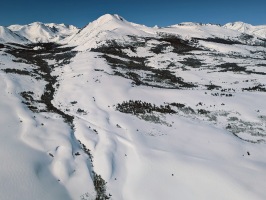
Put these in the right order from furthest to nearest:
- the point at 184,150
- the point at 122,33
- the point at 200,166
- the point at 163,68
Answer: the point at 122,33 → the point at 163,68 → the point at 184,150 → the point at 200,166

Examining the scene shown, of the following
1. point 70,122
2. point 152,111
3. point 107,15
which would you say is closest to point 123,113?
point 152,111

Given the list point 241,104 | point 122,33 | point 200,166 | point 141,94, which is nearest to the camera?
point 200,166

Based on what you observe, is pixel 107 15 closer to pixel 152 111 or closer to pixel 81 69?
pixel 81 69

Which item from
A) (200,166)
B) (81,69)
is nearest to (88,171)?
(200,166)

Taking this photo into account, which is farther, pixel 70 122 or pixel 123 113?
pixel 123 113

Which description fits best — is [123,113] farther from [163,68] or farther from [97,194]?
[163,68]

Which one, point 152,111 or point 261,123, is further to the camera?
point 152,111

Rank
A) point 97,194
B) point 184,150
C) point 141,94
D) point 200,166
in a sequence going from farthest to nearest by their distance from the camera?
point 141,94 → point 184,150 → point 200,166 → point 97,194

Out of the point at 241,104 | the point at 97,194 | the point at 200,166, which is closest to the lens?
the point at 97,194
